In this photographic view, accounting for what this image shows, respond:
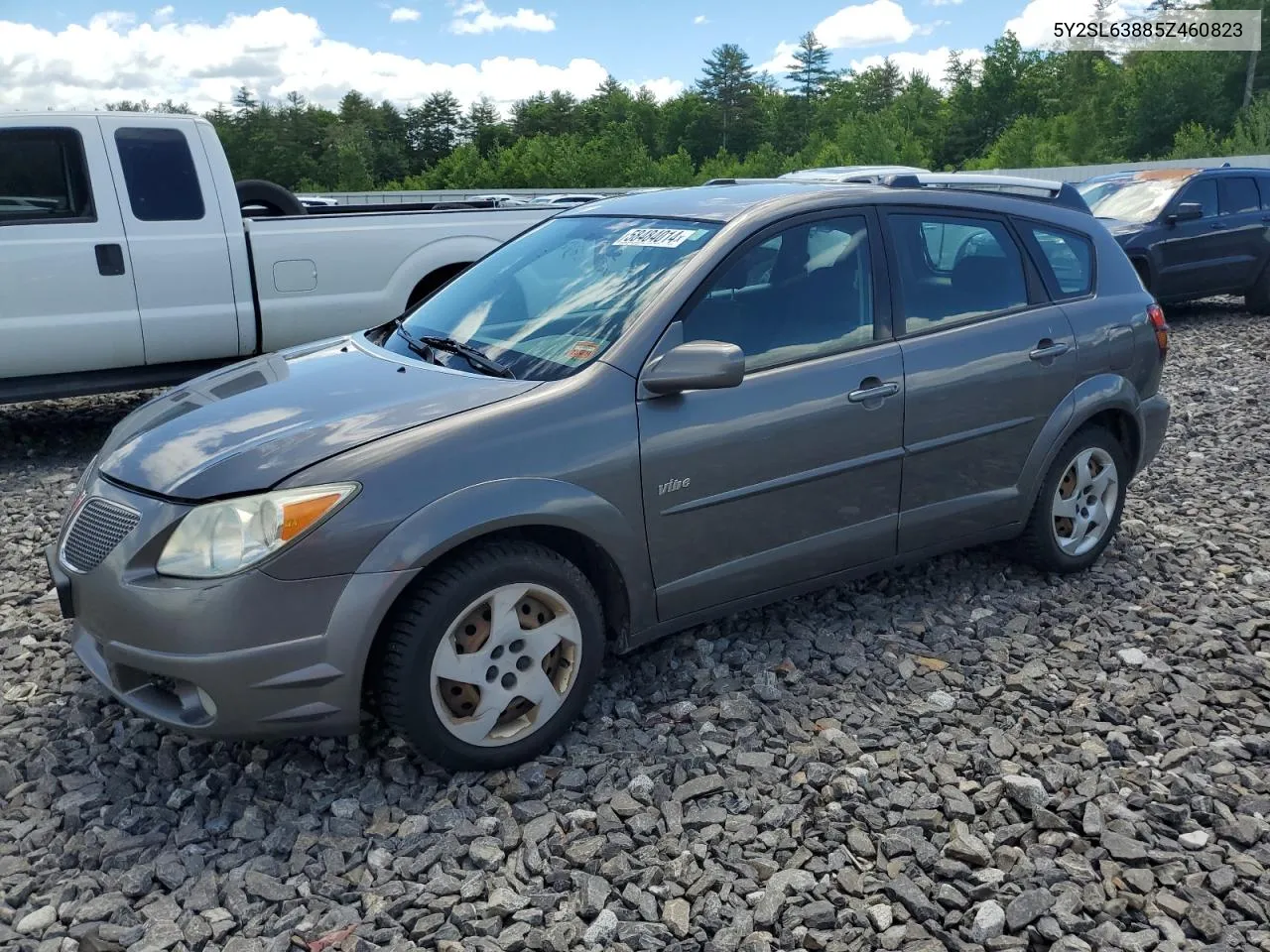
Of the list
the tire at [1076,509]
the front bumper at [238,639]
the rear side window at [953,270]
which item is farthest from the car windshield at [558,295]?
the tire at [1076,509]

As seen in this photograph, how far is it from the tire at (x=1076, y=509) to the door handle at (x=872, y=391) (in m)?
1.06

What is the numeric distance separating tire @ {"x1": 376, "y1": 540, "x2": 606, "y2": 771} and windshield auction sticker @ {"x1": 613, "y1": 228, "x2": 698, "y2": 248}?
127 centimetres

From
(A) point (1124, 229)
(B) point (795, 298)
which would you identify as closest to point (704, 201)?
(B) point (795, 298)

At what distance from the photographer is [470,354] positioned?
3805mm

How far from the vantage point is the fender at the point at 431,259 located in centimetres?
792

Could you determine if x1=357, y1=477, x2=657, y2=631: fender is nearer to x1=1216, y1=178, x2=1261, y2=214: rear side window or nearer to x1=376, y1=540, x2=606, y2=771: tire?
x1=376, y1=540, x2=606, y2=771: tire

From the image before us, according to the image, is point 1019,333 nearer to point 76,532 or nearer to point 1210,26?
point 76,532

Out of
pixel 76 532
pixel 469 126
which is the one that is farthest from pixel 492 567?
pixel 469 126

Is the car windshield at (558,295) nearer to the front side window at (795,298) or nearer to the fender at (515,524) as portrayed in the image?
the front side window at (795,298)

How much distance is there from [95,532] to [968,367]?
3.11 m

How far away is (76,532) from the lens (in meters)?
3.35

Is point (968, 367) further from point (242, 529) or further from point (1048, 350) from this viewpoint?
point (242, 529)

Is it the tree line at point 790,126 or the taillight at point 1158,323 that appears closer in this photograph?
the taillight at point 1158,323

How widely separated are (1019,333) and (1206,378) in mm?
5849
